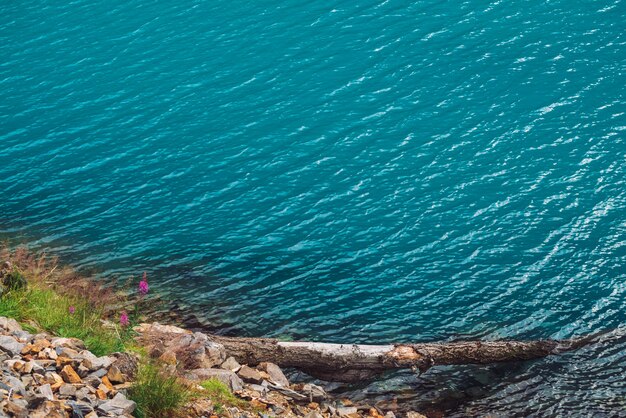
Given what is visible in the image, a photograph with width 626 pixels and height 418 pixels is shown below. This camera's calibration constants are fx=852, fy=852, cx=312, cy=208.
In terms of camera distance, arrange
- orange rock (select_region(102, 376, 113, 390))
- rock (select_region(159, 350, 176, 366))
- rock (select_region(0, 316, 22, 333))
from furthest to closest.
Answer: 1. rock (select_region(159, 350, 176, 366))
2. rock (select_region(0, 316, 22, 333))
3. orange rock (select_region(102, 376, 113, 390))

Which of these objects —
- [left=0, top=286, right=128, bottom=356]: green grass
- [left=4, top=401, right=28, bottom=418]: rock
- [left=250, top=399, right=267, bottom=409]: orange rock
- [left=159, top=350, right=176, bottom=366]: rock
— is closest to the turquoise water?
[left=250, top=399, right=267, bottom=409]: orange rock

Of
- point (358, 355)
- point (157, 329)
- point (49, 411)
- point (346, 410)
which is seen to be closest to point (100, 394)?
point (49, 411)

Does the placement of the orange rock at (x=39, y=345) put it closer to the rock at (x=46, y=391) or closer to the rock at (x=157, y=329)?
the rock at (x=46, y=391)

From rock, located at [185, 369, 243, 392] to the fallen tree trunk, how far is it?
1714 mm

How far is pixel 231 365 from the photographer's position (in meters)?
16.2

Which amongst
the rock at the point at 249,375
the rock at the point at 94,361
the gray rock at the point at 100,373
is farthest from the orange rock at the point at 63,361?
the rock at the point at 249,375

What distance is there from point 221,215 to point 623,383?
1175 centimetres

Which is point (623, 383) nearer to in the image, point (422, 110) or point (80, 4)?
point (422, 110)

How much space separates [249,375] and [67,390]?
4518mm

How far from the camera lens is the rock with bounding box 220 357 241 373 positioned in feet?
52.7

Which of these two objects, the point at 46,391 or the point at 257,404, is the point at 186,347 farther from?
the point at 46,391

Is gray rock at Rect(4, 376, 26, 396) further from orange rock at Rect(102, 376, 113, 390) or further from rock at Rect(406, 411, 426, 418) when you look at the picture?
rock at Rect(406, 411, 426, 418)

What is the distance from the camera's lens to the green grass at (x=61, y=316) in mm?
14531

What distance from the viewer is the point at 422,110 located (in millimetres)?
28219
